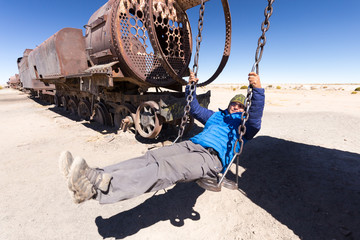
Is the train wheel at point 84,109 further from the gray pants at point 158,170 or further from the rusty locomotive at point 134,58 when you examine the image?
the gray pants at point 158,170

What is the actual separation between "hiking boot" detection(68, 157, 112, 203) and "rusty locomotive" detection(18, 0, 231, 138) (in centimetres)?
306

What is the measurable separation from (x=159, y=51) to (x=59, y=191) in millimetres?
3398

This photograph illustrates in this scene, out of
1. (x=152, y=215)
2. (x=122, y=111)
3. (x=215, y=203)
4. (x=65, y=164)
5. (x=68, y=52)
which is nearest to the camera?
Result: (x=65, y=164)

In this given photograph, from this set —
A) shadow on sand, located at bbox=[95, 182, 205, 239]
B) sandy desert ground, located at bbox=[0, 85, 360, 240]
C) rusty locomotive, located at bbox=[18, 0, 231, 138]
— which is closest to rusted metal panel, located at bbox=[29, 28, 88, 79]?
rusty locomotive, located at bbox=[18, 0, 231, 138]

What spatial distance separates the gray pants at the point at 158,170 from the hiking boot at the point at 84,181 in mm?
78

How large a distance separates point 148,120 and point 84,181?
3732 mm

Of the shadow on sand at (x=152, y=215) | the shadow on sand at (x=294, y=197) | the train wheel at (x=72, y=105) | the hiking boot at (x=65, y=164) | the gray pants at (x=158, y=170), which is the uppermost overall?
the hiking boot at (x=65, y=164)

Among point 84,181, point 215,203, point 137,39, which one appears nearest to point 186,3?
point 137,39

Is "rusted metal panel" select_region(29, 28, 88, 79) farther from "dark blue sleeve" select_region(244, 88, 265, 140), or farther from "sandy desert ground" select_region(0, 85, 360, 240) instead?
"dark blue sleeve" select_region(244, 88, 265, 140)

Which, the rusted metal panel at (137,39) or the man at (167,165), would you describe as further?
the rusted metal panel at (137,39)

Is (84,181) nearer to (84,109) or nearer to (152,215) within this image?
(152,215)

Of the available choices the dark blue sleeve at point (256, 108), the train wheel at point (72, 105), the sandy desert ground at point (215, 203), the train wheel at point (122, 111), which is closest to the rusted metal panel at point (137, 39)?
the train wheel at point (122, 111)

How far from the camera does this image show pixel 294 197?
303 centimetres

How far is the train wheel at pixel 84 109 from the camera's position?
8.46 m
